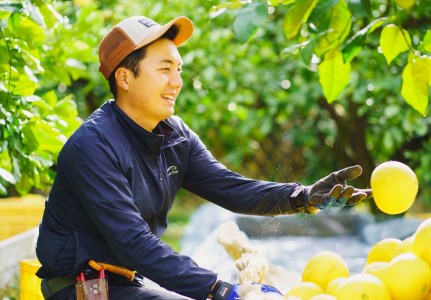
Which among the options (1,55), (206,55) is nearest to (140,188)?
(1,55)

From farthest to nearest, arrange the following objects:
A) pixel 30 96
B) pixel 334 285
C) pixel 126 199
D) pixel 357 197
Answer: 1. pixel 30 96
2. pixel 357 197
3. pixel 334 285
4. pixel 126 199

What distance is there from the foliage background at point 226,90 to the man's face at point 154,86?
1.01ft

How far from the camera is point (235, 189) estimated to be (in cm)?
313

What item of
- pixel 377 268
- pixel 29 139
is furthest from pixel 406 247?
pixel 29 139

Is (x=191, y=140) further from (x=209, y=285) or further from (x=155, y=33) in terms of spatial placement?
(x=209, y=285)

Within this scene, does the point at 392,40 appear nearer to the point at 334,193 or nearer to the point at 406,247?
the point at 334,193

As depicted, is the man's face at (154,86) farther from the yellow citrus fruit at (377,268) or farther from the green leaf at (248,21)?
the yellow citrus fruit at (377,268)

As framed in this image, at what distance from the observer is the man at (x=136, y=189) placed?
2576 millimetres

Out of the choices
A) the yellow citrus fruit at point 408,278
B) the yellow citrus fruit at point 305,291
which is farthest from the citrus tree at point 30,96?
the yellow citrus fruit at point 408,278

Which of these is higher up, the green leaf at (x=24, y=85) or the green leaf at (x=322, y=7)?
the green leaf at (x=322, y=7)

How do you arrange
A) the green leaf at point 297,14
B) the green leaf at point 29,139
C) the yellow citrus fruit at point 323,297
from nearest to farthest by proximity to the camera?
the yellow citrus fruit at point 323,297 < the green leaf at point 297,14 < the green leaf at point 29,139

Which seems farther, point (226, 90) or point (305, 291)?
point (226, 90)

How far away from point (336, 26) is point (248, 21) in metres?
0.61

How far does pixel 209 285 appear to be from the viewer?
2.57 meters
